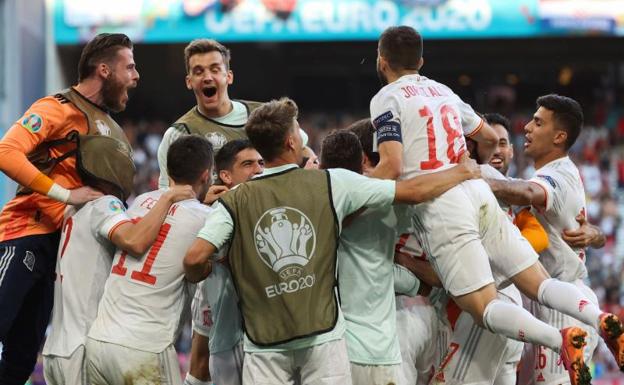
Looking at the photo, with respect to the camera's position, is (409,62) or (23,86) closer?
(409,62)

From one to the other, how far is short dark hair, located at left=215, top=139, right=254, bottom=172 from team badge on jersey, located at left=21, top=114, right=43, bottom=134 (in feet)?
3.92

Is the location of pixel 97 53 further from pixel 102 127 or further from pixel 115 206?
pixel 115 206

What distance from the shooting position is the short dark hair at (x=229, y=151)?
695 centimetres

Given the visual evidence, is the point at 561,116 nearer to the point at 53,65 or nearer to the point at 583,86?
the point at 53,65

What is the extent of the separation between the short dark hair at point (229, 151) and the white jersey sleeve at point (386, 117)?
0.99 m

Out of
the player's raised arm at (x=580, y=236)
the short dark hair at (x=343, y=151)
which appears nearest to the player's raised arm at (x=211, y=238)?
the short dark hair at (x=343, y=151)

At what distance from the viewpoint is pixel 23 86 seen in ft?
81.3

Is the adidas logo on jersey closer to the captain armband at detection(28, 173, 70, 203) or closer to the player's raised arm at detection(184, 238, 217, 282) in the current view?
the player's raised arm at detection(184, 238, 217, 282)

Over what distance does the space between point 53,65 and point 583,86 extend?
13.7 m

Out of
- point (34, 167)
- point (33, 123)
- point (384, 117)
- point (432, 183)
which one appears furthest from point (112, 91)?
point (432, 183)

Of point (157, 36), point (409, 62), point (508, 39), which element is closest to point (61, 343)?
point (409, 62)

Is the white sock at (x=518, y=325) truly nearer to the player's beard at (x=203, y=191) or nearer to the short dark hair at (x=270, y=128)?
the short dark hair at (x=270, y=128)

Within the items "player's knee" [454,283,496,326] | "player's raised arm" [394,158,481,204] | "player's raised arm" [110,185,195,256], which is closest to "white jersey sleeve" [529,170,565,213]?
"player's raised arm" [394,158,481,204]

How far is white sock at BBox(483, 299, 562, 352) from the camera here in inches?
225
